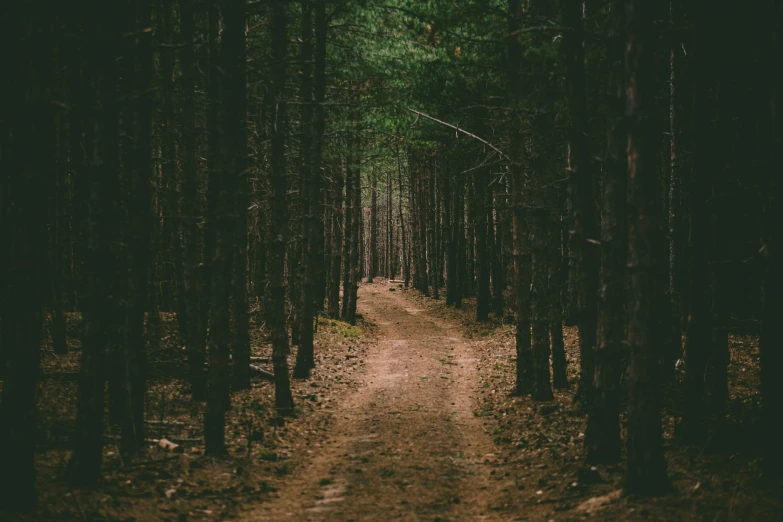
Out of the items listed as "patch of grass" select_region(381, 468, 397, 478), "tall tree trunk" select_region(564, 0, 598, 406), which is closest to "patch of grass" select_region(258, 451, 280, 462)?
"patch of grass" select_region(381, 468, 397, 478)

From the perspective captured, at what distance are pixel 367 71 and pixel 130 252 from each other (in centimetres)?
785

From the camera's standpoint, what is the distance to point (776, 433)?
22.0 ft

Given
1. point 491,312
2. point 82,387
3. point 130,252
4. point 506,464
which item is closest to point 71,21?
point 130,252

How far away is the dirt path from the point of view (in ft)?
24.3

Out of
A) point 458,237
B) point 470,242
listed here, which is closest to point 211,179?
point 458,237

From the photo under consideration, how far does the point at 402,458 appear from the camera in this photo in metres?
9.38

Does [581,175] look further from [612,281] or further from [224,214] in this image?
[224,214]

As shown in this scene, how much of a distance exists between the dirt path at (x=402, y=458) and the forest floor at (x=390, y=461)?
0.03 meters

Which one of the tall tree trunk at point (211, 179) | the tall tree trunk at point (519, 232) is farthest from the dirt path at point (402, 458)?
the tall tree trunk at point (211, 179)

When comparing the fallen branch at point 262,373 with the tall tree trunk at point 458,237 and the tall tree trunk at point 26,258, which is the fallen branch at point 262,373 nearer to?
Answer: the tall tree trunk at point 26,258

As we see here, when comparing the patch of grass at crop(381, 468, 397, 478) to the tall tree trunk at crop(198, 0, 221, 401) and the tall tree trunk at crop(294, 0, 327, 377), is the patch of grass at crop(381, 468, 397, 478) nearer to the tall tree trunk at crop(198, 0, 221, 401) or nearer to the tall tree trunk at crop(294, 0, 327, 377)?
the tall tree trunk at crop(198, 0, 221, 401)

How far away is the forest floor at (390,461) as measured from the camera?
6.73 metres

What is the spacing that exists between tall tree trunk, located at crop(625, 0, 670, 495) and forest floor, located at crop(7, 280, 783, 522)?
0.60 meters

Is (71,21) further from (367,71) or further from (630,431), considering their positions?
(630,431)
